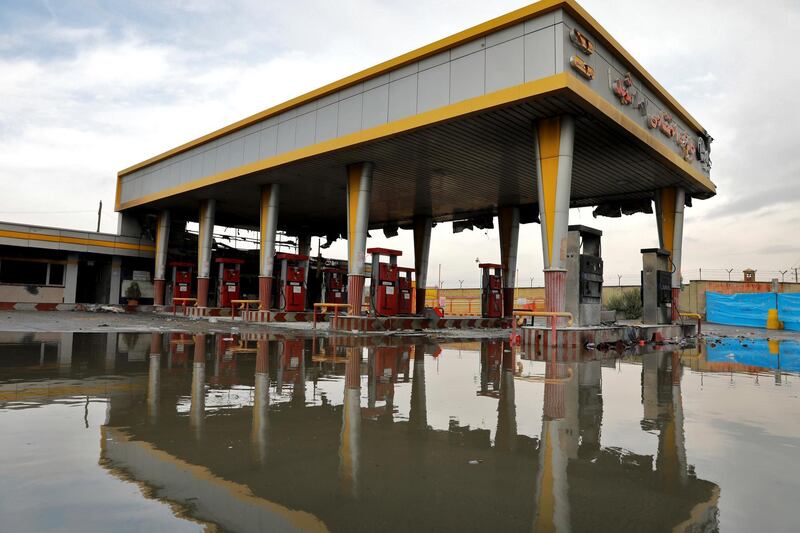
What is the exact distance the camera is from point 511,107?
54.1ft

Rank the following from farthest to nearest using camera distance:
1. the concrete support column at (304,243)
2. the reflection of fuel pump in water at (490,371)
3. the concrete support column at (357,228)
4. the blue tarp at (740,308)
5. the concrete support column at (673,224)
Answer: the concrete support column at (304,243)
the blue tarp at (740,308)
the concrete support column at (673,224)
the concrete support column at (357,228)
the reflection of fuel pump in water at (490,371)

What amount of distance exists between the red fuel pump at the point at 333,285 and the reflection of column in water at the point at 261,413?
76.8 feet

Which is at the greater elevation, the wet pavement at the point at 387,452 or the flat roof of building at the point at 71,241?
the flat roof of building at the point at 71,241

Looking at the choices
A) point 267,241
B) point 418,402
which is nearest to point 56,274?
point 267,241

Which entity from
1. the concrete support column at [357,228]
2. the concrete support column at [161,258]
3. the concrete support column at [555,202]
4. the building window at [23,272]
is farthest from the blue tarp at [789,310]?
the building window at [23,272]

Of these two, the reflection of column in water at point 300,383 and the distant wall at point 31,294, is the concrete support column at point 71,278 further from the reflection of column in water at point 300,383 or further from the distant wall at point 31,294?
the reflection of column in water at point 300,383

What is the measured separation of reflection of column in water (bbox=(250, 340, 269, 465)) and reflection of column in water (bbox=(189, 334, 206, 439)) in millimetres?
490

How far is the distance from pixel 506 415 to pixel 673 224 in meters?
23.8

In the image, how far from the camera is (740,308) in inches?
1283

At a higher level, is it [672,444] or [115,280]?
[115,280]

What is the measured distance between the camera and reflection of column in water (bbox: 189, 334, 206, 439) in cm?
464

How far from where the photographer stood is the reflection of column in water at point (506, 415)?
13.9ft

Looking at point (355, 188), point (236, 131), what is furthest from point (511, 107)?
point (236, 131)

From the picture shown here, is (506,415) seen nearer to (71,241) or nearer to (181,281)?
(181,281)
